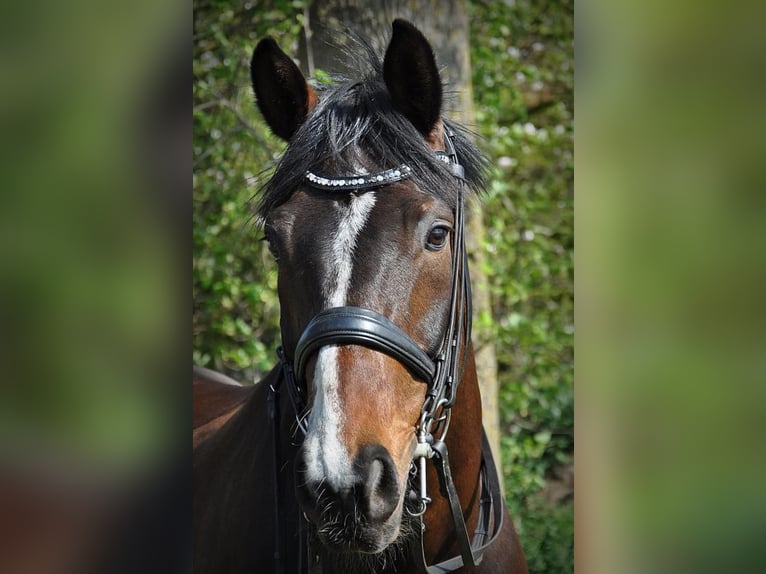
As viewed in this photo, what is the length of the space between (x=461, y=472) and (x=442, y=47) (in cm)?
184

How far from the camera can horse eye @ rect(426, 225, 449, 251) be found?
64.2 inches

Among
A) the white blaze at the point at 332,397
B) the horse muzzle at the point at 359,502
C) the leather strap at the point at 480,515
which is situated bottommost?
the leather strap at the point at 480,515

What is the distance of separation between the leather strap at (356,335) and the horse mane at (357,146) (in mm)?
352

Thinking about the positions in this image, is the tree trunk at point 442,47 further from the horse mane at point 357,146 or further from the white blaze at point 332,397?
the white blaze at point 332,397

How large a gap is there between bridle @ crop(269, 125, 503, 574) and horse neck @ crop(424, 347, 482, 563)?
0.04m

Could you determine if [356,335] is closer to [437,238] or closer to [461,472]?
[437,238]

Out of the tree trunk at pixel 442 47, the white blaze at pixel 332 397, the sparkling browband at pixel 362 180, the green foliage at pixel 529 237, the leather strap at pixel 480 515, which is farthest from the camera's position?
the green foliage at pixel 529 237

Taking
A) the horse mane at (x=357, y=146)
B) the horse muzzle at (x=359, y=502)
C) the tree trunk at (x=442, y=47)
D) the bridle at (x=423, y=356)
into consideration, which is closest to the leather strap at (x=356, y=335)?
the bridle at (x=423, y=356)

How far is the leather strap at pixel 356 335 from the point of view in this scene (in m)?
1.42

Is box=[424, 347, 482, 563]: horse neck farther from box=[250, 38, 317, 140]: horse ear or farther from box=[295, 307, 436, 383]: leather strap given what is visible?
box=[250, 38, 317, 140]: horse ear
